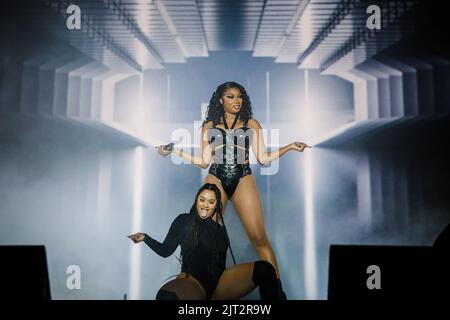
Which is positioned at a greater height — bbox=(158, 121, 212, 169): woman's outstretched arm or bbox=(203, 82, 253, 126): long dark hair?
bbox=(203, 82, 253, 126): long dark hair

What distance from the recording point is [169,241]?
2721 millimetres

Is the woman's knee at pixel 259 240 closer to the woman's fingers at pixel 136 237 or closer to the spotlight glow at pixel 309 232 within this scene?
the spotlight glow at pixel 309 232

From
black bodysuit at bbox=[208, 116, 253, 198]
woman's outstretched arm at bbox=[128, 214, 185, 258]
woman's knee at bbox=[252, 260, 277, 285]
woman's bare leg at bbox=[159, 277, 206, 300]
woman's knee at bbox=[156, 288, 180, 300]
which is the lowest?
woman's knee at bbox=[156, 288, 180, 300]

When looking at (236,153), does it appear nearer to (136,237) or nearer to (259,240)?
(259,240)

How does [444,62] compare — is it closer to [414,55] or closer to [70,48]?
[414,55]

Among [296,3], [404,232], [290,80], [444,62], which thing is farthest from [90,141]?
[444,62]

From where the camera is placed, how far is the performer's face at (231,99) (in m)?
2.81

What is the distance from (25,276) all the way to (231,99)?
5.12 feet

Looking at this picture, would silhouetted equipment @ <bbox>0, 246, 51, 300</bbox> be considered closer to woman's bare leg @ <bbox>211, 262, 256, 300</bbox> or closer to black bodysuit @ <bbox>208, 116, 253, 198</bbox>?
woman's bare leg @ <bbox>211, 262, 256, 300</bbox>

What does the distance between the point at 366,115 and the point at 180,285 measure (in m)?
1.63

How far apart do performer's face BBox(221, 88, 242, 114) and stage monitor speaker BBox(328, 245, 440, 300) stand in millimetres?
1096

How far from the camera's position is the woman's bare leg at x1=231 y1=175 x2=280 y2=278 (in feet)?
8.97

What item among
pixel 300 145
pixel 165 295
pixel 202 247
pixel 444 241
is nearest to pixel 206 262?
pixel 202 247

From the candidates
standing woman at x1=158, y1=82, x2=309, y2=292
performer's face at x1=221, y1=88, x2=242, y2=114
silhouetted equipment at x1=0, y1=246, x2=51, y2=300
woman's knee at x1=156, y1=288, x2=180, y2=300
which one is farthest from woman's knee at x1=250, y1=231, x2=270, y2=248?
silhouetted equipment at x1=0, y1=246, x2=51, y2=300
